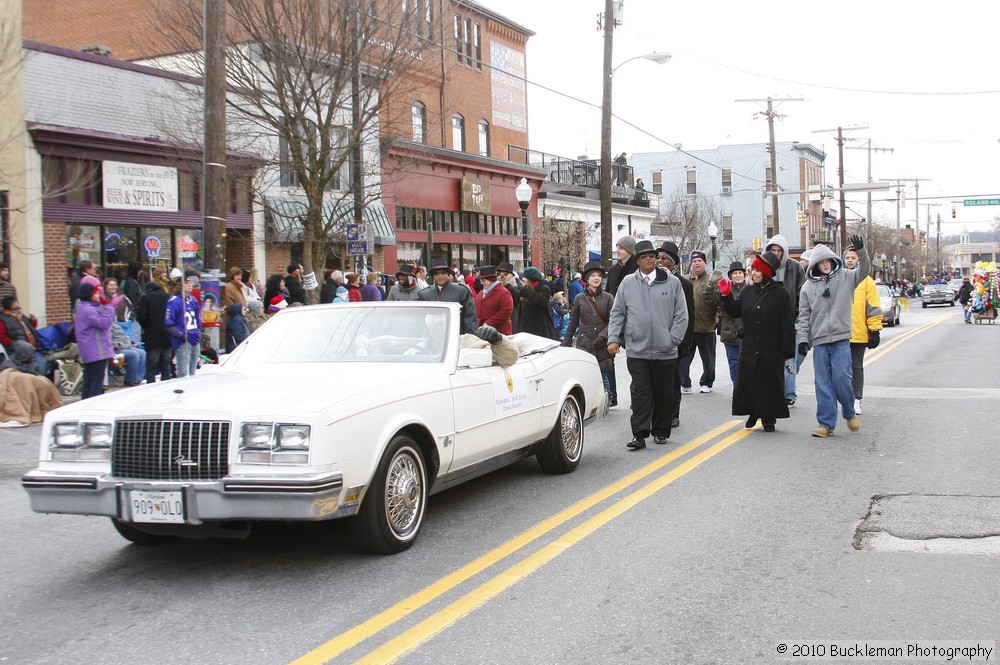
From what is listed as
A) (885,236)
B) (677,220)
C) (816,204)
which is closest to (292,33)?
(677,220)

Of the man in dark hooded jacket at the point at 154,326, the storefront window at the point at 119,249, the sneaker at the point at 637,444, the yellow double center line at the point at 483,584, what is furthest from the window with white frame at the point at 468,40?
the yellow double center line at the point at 483,584

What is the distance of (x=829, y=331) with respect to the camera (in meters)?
9.66

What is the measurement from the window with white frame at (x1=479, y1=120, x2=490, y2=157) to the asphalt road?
97.7 ft

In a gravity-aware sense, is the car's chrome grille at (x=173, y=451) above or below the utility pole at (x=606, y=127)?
below

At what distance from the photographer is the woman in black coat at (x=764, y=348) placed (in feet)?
32.2

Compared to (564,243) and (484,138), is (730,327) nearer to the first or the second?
(484,138)

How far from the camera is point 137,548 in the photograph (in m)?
6.01

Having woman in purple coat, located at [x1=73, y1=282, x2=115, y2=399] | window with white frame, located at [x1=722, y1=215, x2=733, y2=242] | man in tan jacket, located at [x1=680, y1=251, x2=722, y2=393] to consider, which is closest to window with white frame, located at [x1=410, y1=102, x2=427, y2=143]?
man in tan jacket, located at [x1=680, y1=251, x2=722, y2=393]

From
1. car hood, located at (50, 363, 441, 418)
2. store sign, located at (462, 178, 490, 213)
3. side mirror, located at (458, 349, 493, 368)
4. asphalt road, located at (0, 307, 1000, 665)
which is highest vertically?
store sign, located at (462, 178, 490, 213)

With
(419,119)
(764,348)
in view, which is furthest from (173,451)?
(419,119)

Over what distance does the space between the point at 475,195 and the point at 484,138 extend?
3539 millimetres

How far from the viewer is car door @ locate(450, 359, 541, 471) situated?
641 centimetres

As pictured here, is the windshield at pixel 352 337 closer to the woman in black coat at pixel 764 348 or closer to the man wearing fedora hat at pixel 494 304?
the woman in black coat at pixel 764 348

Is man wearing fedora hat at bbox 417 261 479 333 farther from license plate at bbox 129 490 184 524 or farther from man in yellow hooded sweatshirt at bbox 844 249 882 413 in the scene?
license plate at bbox 129 490 184 524
